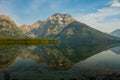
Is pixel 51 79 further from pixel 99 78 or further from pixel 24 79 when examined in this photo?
pixel 99 78

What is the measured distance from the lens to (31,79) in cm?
5503

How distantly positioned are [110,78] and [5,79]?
88.5 feet

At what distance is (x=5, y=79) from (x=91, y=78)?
22278mm

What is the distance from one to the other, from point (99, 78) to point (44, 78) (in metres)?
14.6

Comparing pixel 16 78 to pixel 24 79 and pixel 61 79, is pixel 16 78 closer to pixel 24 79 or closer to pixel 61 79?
pixel 24 79

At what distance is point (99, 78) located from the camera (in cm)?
5456

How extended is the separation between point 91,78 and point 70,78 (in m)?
5.62

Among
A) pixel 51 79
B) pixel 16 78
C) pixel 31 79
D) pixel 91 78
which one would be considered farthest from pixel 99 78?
pixel 16 78

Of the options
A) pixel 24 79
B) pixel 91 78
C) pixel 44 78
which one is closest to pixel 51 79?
pixel 44 78

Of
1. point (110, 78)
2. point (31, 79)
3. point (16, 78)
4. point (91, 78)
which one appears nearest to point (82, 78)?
point (91, 78)

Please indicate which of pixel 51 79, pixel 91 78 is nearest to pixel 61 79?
pixel 51 79

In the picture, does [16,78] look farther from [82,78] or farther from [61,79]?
[82,78]

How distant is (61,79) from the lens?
55094 millimetres

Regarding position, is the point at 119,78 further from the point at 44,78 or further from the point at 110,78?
the point at 44,78
